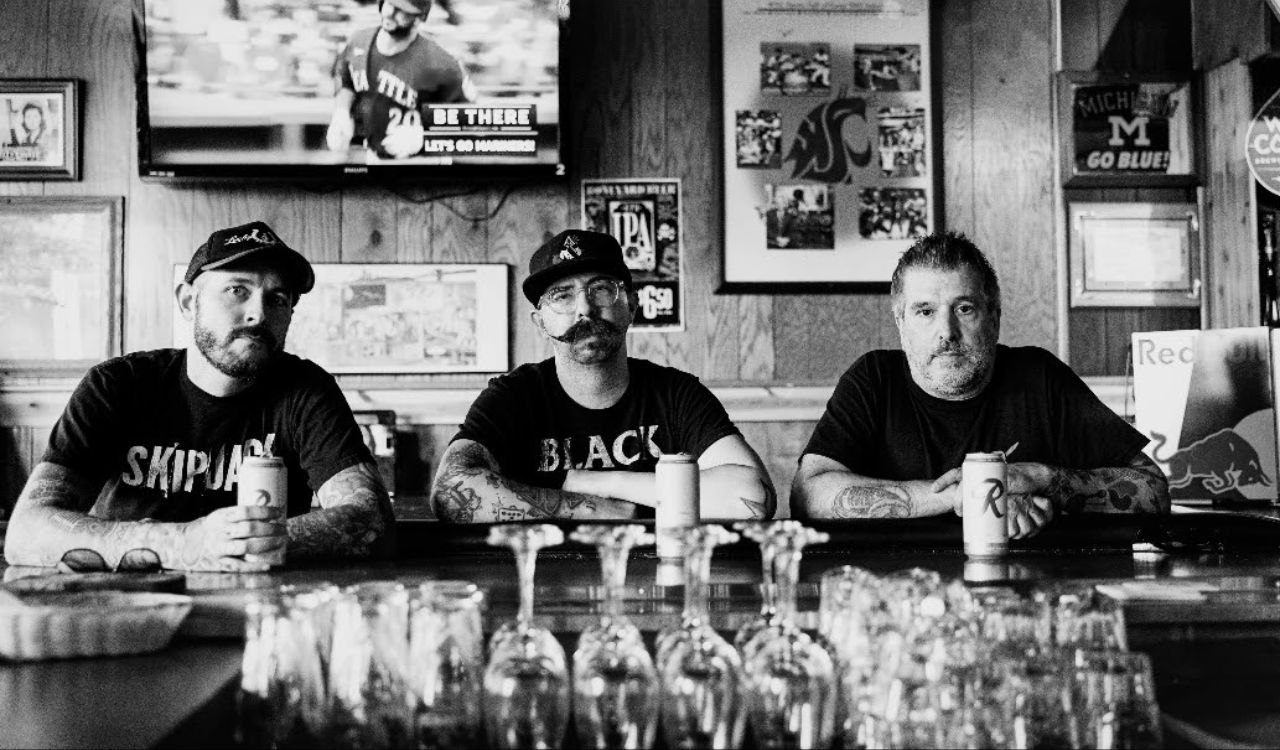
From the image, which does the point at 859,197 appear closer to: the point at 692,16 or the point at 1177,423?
the point at 692,16

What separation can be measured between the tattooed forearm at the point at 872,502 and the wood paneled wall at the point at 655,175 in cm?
146

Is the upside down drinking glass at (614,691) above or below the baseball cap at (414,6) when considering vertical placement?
below

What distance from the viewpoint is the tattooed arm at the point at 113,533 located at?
80.0 inches

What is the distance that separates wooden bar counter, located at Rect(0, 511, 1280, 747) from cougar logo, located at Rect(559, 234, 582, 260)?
821mm

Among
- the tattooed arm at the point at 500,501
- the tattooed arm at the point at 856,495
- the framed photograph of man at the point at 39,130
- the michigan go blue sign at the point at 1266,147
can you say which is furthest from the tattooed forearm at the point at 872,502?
the framed photograph of man at the point at 39,130

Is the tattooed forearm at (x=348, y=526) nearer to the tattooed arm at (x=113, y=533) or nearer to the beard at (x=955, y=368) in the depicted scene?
the tattooed arm at (x=113, y=533)

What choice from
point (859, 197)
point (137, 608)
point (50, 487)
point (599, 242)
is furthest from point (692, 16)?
point (137, 608)

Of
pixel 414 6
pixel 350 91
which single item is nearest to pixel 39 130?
pixel 350 91

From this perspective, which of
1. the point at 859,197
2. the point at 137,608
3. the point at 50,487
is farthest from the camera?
the point at 859,197

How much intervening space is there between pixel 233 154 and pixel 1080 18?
2827mm

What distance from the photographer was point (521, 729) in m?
1.06

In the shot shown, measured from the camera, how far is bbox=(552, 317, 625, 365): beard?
296 cm

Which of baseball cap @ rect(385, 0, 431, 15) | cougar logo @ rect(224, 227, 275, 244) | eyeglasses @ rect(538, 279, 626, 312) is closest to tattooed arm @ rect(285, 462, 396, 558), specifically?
cougar logo @ rect(224, 227, 275, 244)

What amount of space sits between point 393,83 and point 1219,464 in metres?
2.77
